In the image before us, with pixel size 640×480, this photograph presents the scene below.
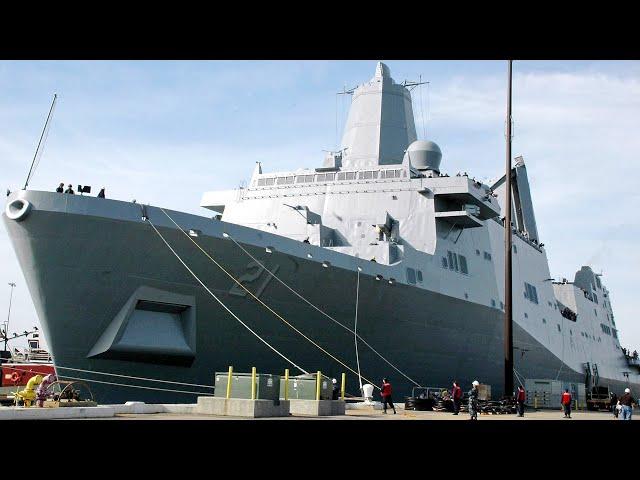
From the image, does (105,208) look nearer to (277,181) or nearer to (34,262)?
(34,262)

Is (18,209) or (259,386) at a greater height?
(18,209)

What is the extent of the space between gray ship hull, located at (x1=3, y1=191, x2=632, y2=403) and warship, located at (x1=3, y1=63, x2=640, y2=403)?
0.03m

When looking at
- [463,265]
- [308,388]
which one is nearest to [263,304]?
[308,388]

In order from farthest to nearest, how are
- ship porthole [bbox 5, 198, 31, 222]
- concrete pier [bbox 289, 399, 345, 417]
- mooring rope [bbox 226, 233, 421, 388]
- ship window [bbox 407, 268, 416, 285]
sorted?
ship window [bbox 407, 268, 416, 285]
mooring rope [bbox 226, 233, 421, 388]
ship porthole [bbox 5, 198, 31, 222]
concrete pier [bbox 289, 399, 345, 417]

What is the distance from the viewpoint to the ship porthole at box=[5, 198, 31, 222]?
57.6ft

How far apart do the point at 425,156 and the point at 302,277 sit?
437 inches

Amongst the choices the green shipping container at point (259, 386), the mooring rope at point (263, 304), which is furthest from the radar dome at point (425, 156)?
the green shipping container at point (259, 386)

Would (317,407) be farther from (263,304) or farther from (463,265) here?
(463,265)

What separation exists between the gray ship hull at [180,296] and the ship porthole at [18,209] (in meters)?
0.11

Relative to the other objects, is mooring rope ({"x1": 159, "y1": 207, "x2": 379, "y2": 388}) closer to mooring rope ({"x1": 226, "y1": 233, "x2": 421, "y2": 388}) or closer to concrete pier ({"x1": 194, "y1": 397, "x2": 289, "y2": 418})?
mooring rope ({"x1": 226, "y1": 233, "x2": 421, "y2": 388})

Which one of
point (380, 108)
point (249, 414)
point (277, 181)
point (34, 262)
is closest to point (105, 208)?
point (34, 262)

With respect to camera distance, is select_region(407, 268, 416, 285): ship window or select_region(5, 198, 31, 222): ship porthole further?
select_region(407, 268, 416, 285): ship window

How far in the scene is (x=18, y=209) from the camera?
17.8 meters

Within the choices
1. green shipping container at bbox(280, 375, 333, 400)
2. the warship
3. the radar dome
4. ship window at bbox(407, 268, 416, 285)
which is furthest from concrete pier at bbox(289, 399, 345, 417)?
the radar dome
